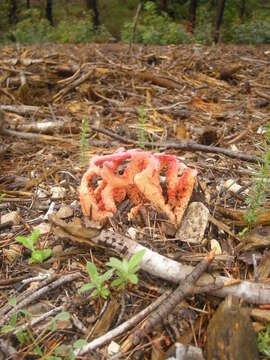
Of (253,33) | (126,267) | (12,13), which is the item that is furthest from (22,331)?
(12,13)

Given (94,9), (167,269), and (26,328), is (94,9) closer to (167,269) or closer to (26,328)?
(167,269)

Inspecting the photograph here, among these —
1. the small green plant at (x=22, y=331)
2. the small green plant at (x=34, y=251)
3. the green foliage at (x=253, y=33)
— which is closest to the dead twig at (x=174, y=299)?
the small green plant at (x=22, y=331)

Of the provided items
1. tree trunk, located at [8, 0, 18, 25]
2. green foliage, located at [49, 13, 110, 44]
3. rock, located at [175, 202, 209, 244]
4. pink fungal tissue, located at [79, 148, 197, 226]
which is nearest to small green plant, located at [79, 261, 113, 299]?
pink fungal tissue, located at [79, 148, 197, 226]

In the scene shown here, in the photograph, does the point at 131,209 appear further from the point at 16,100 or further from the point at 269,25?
the point at 269,25

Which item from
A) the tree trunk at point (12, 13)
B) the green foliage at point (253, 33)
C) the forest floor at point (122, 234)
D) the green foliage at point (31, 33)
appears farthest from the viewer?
the tree trunk at point (12, 13)

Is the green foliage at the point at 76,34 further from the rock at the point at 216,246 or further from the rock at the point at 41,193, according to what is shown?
the rock at the point at 216,246

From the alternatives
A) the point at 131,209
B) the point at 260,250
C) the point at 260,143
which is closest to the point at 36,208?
the point at 131,209

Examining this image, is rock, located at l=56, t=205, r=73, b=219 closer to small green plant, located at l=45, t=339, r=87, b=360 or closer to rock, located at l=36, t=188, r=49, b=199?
rock, located at l=36, t=188, r=49, b=199
